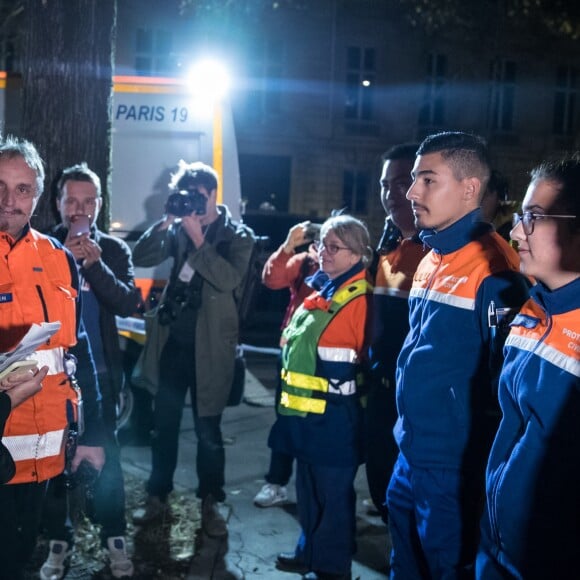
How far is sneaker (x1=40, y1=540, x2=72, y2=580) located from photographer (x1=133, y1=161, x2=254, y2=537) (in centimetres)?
77

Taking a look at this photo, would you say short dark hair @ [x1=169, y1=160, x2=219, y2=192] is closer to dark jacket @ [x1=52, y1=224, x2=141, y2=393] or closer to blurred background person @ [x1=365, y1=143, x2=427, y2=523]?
dark jacket @ [x1=52, y1=224, x2=141, y2=393]

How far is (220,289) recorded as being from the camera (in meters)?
4.30

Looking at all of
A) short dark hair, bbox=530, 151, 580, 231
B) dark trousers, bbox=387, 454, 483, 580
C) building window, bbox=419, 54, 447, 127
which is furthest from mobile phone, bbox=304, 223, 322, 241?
building window, bbox=419, 54, 447, 127

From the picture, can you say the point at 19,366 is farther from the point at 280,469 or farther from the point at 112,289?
the point at 280,469

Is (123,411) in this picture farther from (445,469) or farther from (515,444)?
(515,444)

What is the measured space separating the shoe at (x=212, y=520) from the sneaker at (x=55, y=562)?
89 cm

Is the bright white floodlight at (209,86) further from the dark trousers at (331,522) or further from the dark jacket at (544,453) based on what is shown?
the dark jacket at (544,453)

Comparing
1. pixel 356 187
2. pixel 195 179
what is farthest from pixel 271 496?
pixel 356 187

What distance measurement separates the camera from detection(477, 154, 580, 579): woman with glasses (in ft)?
6.60

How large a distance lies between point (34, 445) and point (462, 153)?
193 centimetres

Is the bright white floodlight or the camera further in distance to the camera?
the bright white floodlight

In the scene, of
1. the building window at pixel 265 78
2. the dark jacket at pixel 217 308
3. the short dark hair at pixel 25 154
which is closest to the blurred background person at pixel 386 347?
the dark jacket at pixel 217 308

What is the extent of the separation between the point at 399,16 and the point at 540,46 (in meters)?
5.41

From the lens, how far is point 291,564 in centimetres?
393
